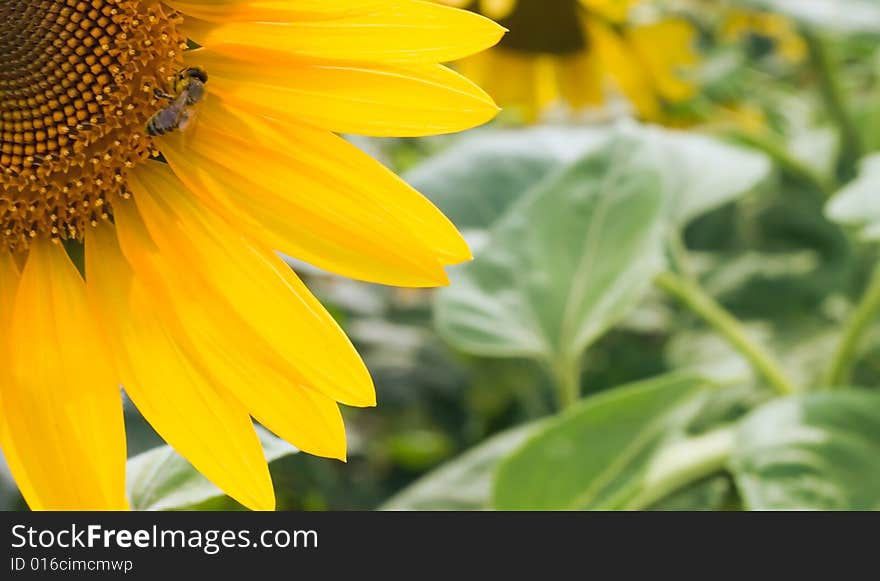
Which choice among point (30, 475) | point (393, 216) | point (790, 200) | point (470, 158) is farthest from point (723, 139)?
point (30, 475)

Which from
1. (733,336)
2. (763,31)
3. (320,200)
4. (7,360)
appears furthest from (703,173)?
(763,31)

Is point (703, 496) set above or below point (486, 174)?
below

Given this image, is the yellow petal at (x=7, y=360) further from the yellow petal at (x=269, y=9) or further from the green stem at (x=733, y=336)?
the green stem at (x=733, y=336)

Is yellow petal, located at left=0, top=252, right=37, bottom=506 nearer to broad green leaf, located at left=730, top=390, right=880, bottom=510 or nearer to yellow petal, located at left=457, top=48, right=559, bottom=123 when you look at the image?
broad green leaf, located at left=730, top=390, right=880, bottom=510

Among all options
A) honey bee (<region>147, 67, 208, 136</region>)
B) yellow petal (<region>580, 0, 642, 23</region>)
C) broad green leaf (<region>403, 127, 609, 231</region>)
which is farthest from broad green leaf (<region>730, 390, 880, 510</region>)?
yellow petal (<region>580, 0, 642, 23</region>)

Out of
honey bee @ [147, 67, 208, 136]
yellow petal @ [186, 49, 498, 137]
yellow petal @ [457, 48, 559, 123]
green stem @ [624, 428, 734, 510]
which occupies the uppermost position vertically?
yellow petal @ [457, 48, 559, 123]

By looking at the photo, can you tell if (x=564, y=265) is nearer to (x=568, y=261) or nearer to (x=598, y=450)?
(x=568, y=261)
